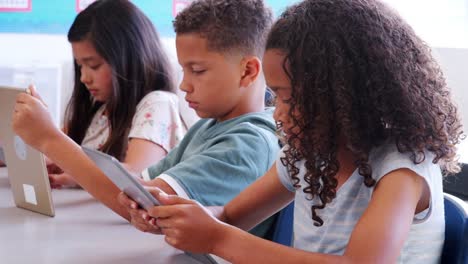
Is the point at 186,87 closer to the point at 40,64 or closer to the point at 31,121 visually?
the point at 31,121

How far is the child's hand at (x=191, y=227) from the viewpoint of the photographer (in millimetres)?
821

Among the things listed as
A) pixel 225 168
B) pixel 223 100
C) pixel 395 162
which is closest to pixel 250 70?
pixel 223 100

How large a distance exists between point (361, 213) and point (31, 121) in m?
0.59

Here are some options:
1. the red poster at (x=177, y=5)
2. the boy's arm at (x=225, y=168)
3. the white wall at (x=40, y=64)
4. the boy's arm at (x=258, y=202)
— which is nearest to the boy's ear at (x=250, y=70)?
the boy's arm at (x=225, y=168)

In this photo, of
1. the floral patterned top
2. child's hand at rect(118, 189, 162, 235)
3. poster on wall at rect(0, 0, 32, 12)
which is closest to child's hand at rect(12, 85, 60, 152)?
child's hand at rect(118, 189, 162, 235)

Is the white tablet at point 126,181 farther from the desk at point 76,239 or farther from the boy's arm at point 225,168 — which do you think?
the boy's arm at point 225,168

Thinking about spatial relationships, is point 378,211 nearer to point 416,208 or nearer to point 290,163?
point 416,208

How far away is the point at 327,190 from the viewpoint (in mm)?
865

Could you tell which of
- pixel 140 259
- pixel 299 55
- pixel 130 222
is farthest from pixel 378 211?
pixel 130 222

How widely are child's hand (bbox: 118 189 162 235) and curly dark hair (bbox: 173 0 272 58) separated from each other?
0.37 m

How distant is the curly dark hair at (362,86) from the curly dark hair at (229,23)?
1.14 feet

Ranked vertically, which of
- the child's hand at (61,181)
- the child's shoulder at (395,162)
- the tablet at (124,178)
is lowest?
the child's hand at (61,181)

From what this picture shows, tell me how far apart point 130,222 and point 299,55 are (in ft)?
1.43

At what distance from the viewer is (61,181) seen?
1.32m
